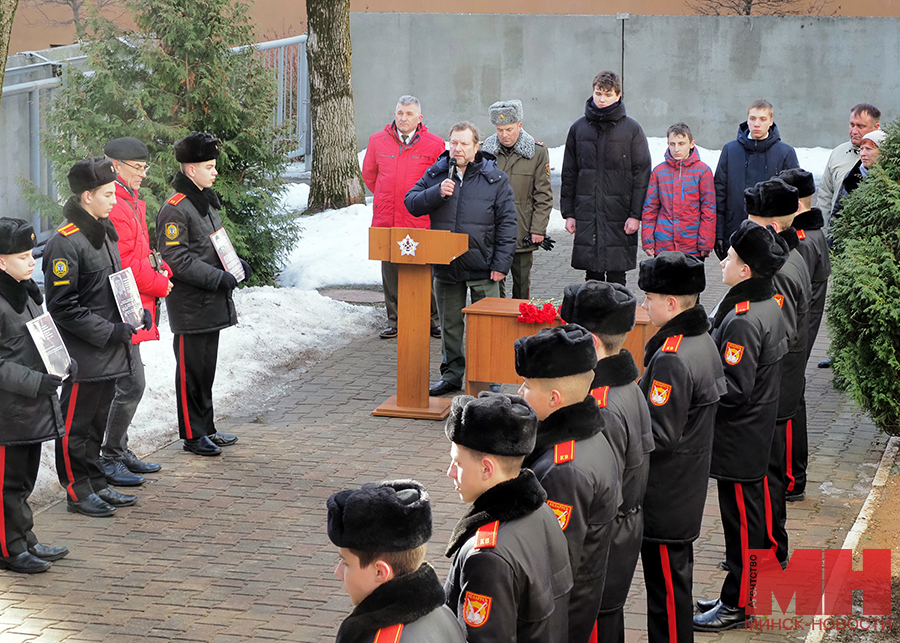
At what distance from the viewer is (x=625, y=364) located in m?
4.27

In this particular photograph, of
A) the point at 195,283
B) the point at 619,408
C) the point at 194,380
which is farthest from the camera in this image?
the point at 194,380

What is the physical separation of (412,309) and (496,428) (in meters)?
5.66

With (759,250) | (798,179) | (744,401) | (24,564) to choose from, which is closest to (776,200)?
(759,250)

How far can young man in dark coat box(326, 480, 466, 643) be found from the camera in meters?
2.73

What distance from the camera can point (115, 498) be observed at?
6879 mm

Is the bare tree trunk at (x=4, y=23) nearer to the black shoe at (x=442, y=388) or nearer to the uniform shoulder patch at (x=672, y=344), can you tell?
the uniform shoulder patch at (x=672, y=344)

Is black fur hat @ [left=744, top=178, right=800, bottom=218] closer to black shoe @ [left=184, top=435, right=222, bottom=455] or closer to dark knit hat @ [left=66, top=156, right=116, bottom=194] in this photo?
dark knit hat @ [left=66, top=156, right=116, bottom=194]

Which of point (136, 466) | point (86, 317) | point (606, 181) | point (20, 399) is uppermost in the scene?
point (606, 181)

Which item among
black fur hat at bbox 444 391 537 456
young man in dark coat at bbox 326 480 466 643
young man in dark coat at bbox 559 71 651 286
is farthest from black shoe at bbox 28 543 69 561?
young man in dark coat at bbox 559 71 651 286

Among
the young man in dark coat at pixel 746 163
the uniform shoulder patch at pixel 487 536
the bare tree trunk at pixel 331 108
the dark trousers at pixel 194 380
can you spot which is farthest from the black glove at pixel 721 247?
the bare tree trunk at pixel 331 108

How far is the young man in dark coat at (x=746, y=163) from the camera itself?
364 inches

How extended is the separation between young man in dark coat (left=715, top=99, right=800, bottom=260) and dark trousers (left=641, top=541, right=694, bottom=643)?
4.97 m

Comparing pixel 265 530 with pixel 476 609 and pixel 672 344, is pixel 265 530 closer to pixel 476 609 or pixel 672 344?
pixel 672 344

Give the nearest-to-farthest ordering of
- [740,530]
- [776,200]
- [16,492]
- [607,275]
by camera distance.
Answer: [740,530] < [16,492] < [776,200] < [607,275]
